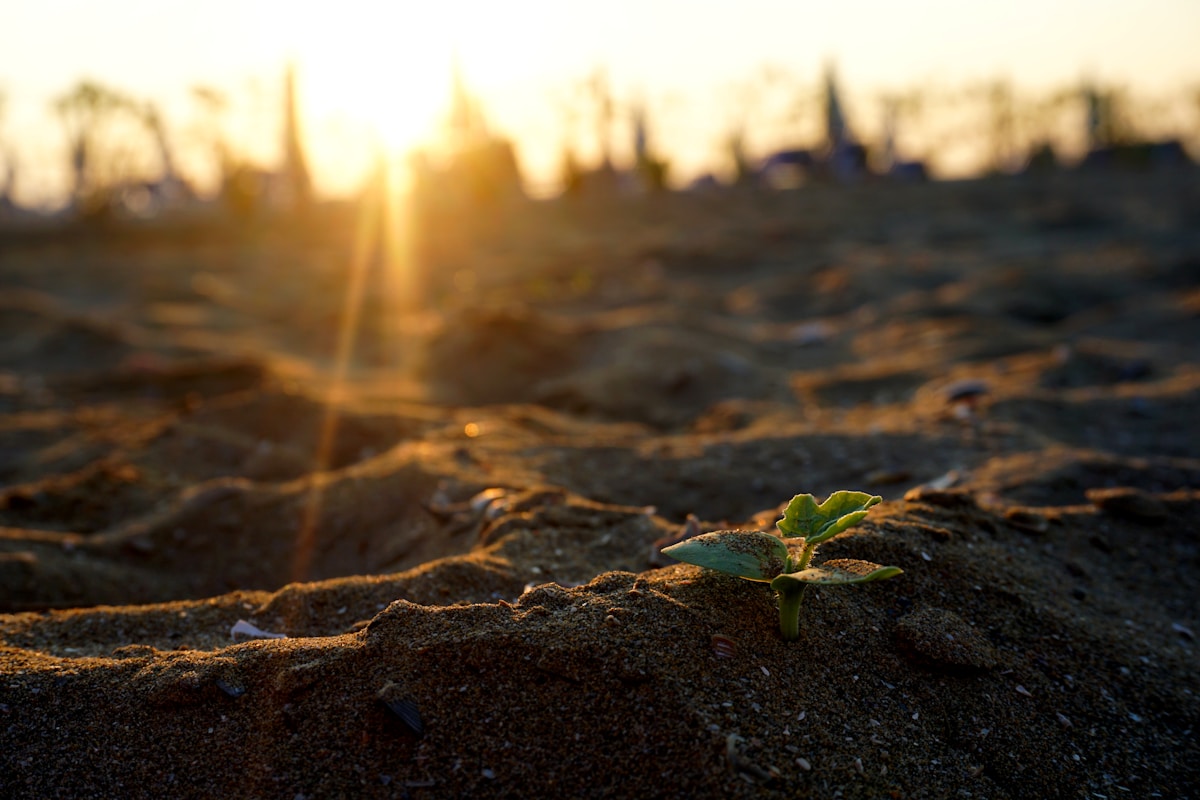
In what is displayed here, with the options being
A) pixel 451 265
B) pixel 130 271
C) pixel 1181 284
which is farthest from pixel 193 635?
pixel 130 271

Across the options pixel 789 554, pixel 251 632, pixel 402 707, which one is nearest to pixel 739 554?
pixel 789 554

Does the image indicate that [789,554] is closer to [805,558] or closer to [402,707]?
[805,558]

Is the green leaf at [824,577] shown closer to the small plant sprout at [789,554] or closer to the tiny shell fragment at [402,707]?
the small plant sprout at [789,554]

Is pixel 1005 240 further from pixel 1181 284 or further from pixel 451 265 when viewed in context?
pixel 451 265

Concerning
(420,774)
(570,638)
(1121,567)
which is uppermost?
(570,638)

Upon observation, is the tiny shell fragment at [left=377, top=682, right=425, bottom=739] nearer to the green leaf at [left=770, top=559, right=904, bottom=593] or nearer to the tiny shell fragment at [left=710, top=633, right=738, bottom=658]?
the tiny shell fragment at [left=710, top=633, right=738, bottom=658]

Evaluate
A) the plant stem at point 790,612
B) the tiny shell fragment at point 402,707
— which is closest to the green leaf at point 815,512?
the plant stem at point 790,612

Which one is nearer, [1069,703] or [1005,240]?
[1069,703]
